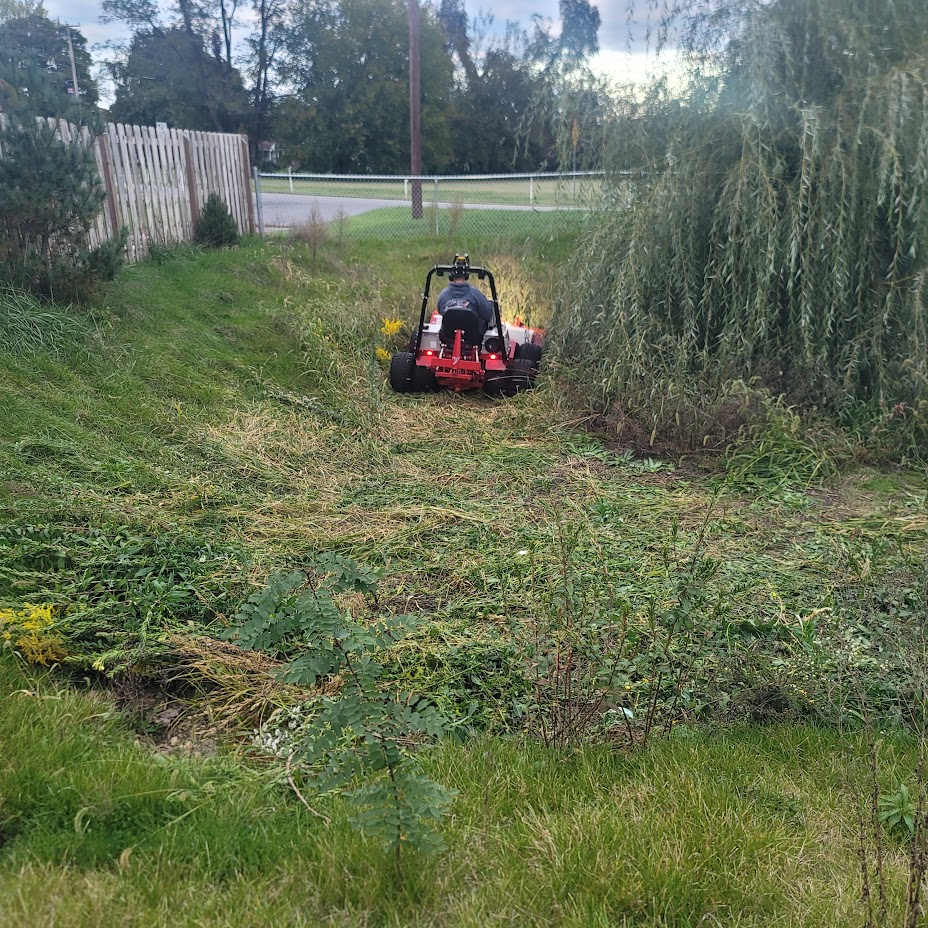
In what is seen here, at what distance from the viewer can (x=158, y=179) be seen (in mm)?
10461

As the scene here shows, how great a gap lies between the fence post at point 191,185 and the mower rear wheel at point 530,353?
6.05 meters

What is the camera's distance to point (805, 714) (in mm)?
3047

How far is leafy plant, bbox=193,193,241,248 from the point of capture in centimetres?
1134

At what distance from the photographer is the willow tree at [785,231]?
619 cm

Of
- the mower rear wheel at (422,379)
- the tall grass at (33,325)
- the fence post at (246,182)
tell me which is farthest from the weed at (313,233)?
the tall grass at (33,325)

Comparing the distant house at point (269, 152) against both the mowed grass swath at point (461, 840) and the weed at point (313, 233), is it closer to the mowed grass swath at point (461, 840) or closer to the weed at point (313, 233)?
the weed at point (313, 233)

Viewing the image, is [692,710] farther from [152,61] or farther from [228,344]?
[152,61]

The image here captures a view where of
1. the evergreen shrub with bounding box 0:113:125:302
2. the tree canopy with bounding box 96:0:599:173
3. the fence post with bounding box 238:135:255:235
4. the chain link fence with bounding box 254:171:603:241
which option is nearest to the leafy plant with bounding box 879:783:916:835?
the evergreen shrub with bounding box 0:113:125:302

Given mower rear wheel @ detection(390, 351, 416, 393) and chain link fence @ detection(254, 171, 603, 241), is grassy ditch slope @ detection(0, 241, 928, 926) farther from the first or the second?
chain link fence @ detection(254, 171, 603, 241)

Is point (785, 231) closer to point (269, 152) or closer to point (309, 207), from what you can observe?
point (309, 207)

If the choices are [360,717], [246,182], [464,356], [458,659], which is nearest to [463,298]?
[464,356]

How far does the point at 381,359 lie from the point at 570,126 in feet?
10.1

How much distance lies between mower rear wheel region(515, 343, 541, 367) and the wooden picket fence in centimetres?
448

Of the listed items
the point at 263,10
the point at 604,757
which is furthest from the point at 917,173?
the point at 263,10
